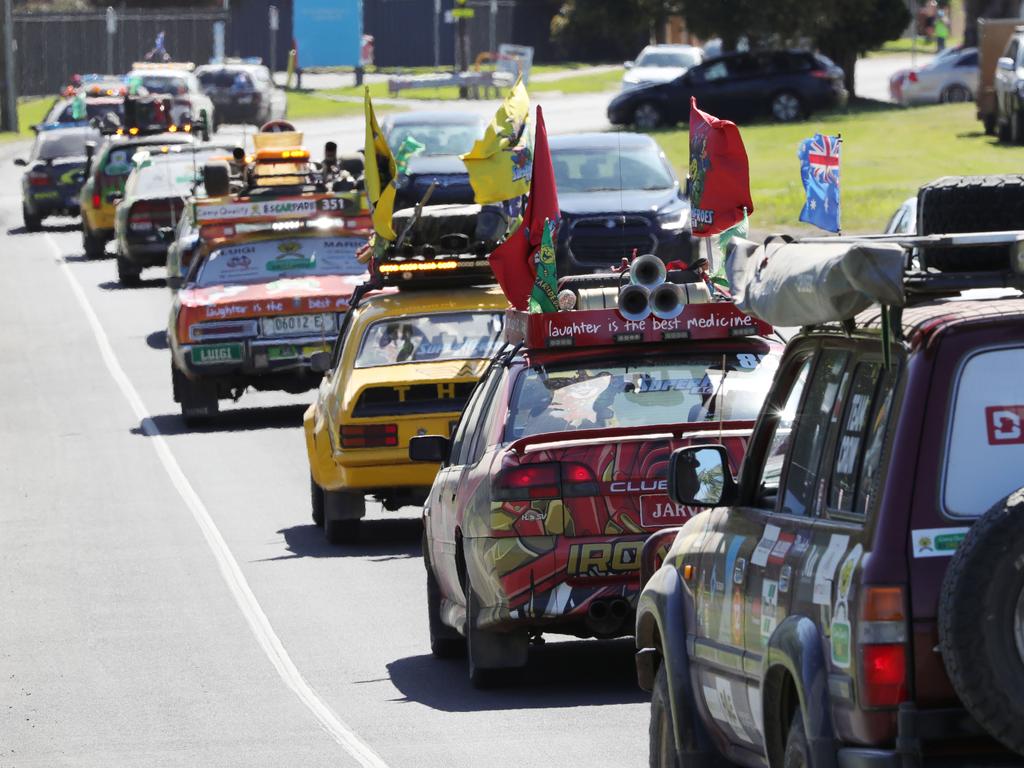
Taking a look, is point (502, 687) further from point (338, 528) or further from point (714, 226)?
point (338, 528)

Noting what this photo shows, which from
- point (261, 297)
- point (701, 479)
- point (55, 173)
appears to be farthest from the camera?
point (55, 173)

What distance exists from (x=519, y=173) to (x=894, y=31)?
38017 millimetres

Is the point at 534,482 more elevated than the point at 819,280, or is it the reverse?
the point at 819,280

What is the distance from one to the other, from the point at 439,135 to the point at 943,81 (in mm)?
23199

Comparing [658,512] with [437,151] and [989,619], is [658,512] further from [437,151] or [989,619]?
[437,151]

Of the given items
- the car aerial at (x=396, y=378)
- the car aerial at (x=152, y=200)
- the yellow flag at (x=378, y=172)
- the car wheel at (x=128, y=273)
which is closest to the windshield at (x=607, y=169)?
the car aerial at (x=152, y=200)

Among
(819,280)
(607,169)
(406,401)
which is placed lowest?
(406,401)

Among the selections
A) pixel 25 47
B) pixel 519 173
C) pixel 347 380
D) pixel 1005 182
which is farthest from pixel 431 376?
pixel 25 47

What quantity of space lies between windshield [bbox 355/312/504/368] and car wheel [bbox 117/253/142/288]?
19.6m

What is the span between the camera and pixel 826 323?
6.29m

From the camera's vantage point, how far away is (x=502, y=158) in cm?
1702

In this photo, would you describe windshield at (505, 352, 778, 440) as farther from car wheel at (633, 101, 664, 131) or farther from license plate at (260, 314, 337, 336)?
car wheel at (633, 101, 664, 131)

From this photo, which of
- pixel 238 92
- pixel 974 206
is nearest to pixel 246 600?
pixel 974 206

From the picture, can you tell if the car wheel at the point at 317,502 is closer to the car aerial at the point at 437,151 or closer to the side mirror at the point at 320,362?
the side mirror at the point at 320,362
